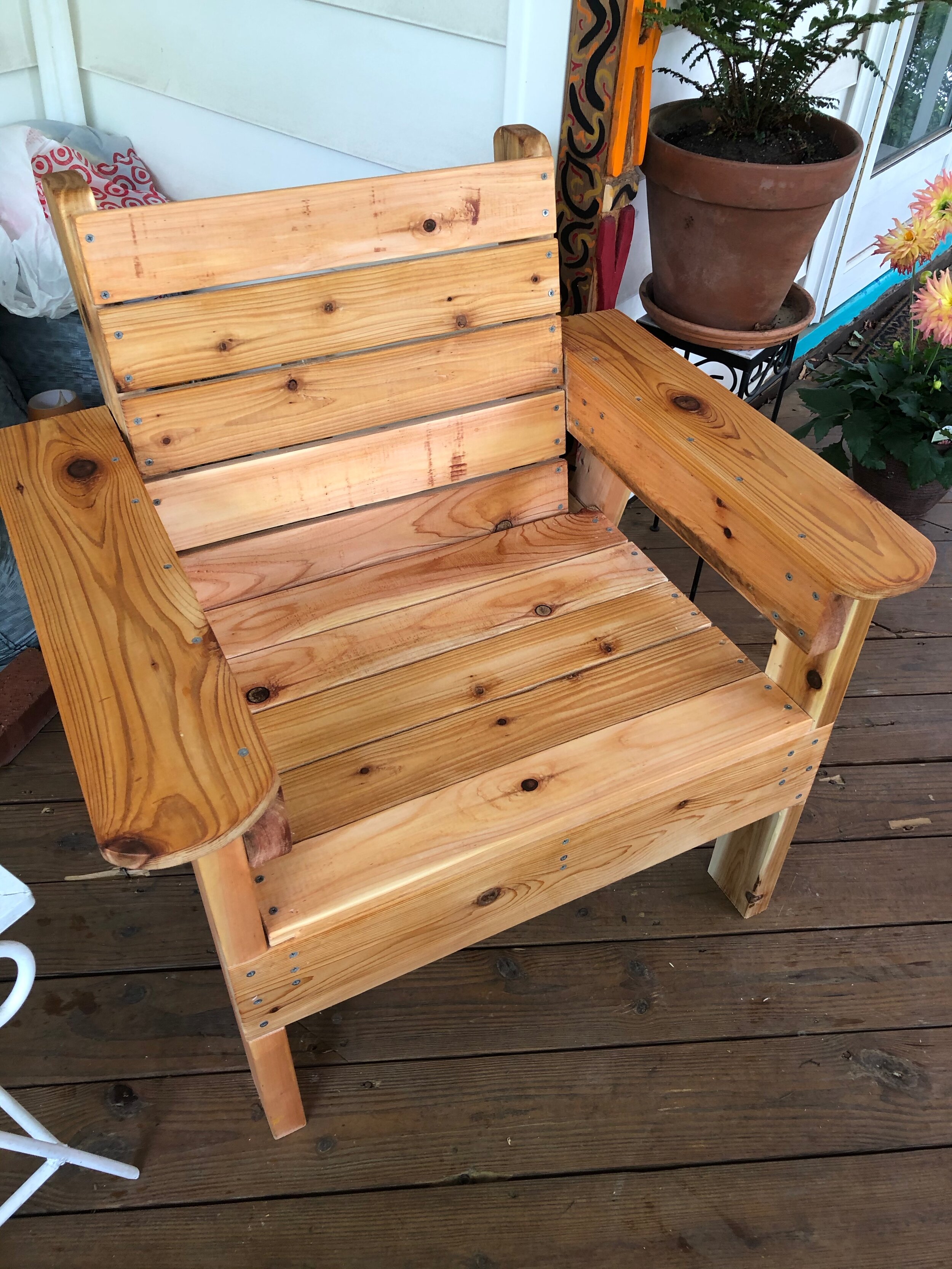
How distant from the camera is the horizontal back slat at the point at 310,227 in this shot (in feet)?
3.71

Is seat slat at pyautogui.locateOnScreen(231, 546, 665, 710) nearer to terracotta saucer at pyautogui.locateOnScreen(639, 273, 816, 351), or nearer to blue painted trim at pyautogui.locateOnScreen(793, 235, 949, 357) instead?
terracotta saucer at pyautogui.locateOnScreen(639, 273, 816, 351)

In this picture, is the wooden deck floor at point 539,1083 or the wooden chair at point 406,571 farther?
the wooden deck floor at point 539,1083

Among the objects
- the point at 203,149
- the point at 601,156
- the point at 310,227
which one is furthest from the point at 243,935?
the point at 203,149

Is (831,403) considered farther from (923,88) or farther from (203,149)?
(923,88)

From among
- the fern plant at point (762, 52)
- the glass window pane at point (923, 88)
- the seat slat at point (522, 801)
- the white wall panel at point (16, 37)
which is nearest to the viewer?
the seat slat at point (522, 801)

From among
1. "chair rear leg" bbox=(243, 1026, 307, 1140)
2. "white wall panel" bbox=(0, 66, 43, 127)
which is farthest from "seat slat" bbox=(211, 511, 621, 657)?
"white wall panel" bbox=(0, 66, 43, 127)

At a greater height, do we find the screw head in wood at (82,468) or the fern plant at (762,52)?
the fern plant at (762,52)

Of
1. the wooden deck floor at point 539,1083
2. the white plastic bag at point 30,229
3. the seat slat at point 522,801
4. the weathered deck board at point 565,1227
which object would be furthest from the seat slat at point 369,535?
the white plastic bag at point 30,229

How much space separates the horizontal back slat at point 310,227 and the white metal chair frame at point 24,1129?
0.65 metres

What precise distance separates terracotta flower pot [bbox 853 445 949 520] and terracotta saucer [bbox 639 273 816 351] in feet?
1.00

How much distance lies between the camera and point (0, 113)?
217 cm

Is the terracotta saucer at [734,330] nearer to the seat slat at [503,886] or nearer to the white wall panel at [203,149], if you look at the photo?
the white wall panel at [203,149]

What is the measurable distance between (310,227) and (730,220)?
28.8 inches

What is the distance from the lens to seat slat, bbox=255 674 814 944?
39.5 inches
